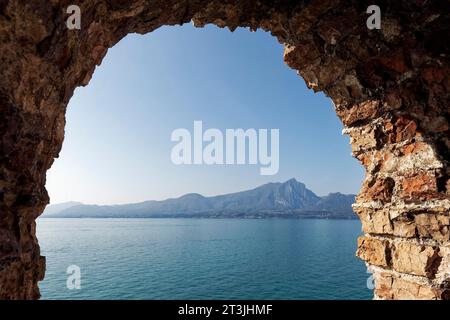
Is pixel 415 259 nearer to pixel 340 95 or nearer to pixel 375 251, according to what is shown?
pixel 375 251

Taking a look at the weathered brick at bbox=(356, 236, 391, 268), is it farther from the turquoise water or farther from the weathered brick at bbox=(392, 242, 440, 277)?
the turquoise water

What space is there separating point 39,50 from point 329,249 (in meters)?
81.0

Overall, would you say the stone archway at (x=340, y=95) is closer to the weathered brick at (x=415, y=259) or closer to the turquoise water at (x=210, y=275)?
the weathered brick at (x=415, y=259)

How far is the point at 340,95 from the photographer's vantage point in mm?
4328

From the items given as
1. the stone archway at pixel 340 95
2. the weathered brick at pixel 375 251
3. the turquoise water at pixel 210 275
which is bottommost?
the turquoise water at pixel 210 275

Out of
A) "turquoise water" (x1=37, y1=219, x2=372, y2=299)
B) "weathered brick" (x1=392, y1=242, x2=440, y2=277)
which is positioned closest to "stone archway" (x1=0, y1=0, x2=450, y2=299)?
"weathered brick" (x1=392, y1=242, x2=440, y2=277)

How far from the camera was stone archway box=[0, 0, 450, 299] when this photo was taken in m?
2.30

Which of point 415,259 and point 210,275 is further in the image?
point 210,275

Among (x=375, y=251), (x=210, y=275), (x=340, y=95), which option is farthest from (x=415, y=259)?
(x=210, y=275)

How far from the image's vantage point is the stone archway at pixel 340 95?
2303 millimetres

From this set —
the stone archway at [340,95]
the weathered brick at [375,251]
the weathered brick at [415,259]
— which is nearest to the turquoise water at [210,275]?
the weathered brick at [375,251]

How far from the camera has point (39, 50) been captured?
7.88ft

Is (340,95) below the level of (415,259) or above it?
above
